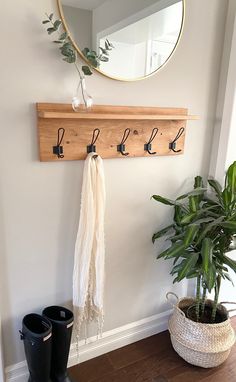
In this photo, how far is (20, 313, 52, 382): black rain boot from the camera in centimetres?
123

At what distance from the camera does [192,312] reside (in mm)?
1688

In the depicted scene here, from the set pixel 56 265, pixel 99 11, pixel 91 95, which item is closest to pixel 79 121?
pixel 91 95

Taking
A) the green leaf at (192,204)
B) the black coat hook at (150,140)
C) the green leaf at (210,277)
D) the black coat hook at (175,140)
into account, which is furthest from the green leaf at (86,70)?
the green leaf at (210,277)

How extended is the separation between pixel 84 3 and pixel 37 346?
1423 mm

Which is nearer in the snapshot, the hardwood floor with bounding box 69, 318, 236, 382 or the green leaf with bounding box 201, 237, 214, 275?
the green leaf with bounding box 201, 237, 214, 275

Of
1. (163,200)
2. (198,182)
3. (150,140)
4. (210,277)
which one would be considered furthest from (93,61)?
(210,277)

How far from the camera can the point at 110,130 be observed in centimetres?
133

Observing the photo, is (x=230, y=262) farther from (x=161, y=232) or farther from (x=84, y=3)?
(x=84, y=3)

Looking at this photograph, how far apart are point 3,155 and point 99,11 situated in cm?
71

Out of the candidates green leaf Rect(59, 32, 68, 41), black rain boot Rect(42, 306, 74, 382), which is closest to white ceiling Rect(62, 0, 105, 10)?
green leaf Rect(59, 32, 68, 41)

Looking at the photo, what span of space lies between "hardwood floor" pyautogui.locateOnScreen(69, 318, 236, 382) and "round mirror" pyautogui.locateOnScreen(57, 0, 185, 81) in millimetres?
1488

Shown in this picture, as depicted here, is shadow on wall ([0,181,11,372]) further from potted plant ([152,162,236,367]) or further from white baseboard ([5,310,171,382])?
potted plant ([152,162,236,367])

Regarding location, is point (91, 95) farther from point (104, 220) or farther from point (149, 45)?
point (104, 220)

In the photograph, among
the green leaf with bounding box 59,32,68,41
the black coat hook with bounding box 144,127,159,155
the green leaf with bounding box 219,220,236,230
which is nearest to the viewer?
the green leaf with bounding box 59,32,68,41
